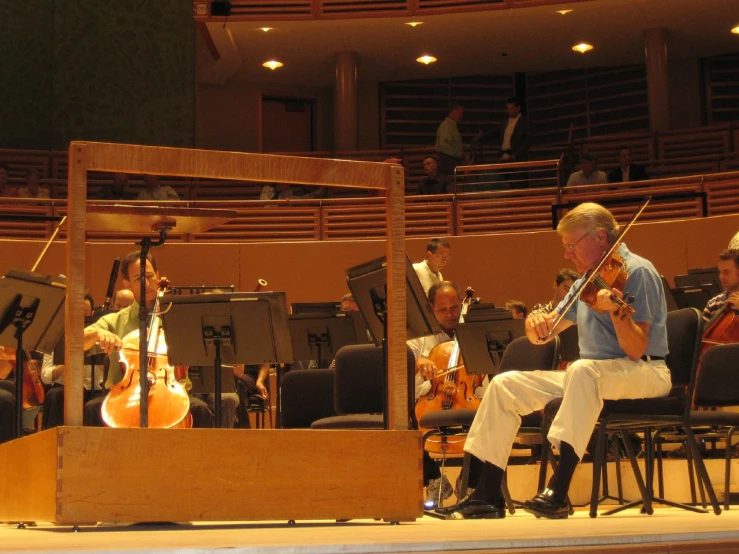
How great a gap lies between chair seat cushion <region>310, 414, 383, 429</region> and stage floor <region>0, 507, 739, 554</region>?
5.87 ft

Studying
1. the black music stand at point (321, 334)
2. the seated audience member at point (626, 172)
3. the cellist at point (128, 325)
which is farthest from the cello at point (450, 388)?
the seated audience member at point (626, 172)

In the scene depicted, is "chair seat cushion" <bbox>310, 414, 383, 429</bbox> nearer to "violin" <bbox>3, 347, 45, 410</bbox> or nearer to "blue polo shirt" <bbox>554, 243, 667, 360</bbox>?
"blue polo shirt" <bbox>554, 243, 667, 360</bbox>

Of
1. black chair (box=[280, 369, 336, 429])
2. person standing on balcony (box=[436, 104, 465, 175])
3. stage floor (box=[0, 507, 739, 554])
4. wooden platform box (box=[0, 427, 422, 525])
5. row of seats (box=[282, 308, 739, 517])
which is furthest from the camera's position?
person standing on balcony (box=[436, 104, 465, 175])

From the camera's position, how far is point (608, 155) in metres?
12.4

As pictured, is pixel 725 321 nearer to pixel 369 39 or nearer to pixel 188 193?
pixel 188 193

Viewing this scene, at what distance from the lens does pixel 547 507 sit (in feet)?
11.4

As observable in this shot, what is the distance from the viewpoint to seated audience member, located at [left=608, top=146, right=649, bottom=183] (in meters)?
10.9

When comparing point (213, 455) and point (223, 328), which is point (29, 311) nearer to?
point (223, 328)

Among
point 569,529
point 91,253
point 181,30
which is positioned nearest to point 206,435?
point 569,529

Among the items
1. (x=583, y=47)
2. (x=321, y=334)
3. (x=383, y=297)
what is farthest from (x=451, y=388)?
(x=583, y=47)

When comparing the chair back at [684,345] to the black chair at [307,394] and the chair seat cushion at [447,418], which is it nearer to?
the chair seat cushion at [447,418]

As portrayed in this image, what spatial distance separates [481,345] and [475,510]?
1418 millimetres

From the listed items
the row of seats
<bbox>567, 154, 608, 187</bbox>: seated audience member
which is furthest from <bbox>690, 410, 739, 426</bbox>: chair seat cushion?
<bbox>567, 154, 608, 187</bbox>: seated audience member

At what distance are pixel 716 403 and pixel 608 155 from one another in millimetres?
8358
